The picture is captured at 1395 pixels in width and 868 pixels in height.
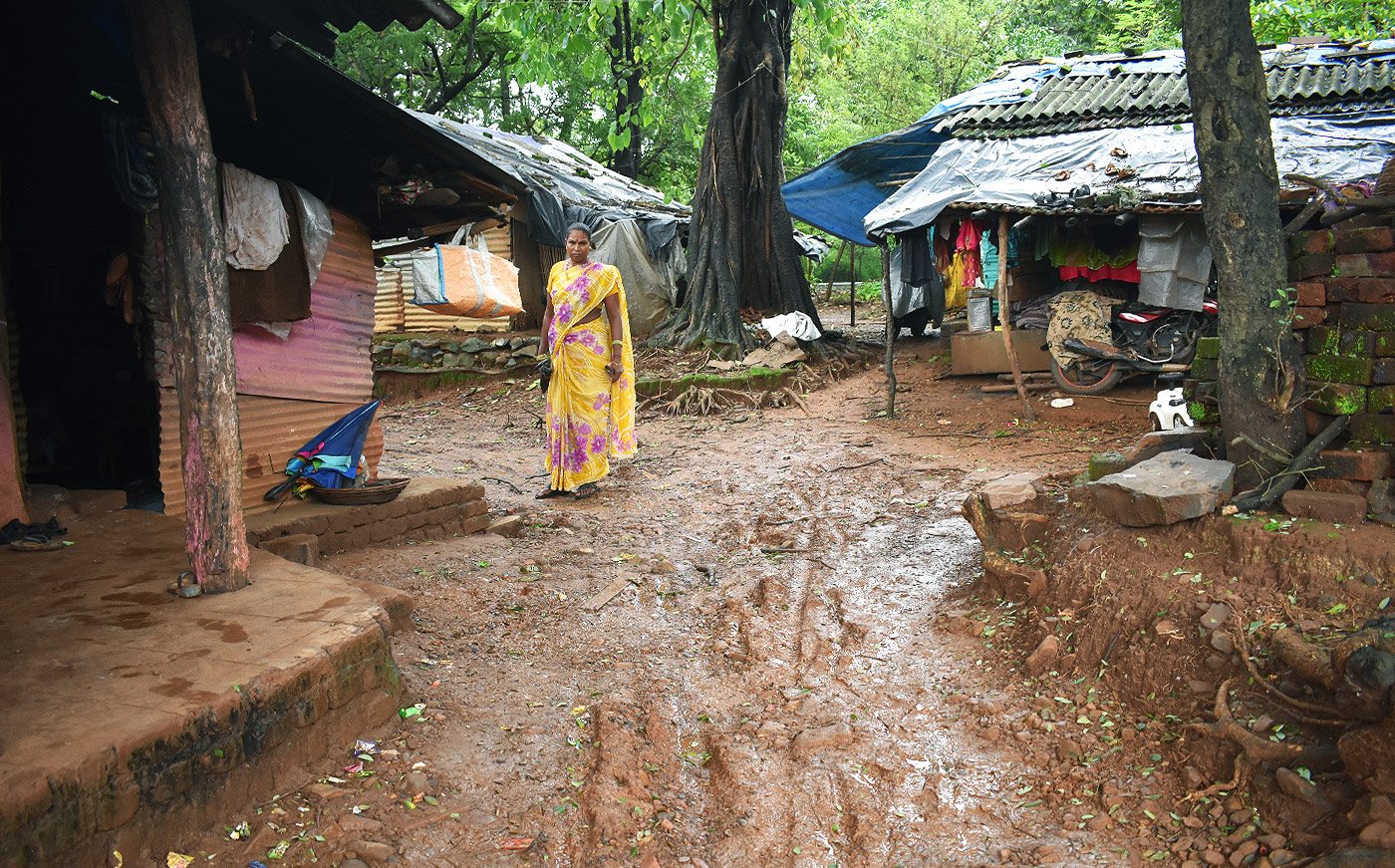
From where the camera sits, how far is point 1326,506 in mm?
3572

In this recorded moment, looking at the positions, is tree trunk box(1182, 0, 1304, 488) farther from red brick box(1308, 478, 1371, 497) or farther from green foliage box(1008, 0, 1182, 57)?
green foliage box(1008, 0, 1182, 57)

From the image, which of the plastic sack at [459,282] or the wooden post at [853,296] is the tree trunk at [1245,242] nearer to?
the plastic sack at [459,282]

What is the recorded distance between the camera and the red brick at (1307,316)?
12.7 feet

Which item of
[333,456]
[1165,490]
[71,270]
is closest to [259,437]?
[333,456]

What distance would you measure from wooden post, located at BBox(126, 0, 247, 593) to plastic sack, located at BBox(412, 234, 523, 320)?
3.40m

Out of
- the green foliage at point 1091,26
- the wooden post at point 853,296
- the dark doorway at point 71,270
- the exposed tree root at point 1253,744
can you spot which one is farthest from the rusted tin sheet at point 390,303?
the green foliage at point 1091,26

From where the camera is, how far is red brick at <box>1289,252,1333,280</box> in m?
3.85

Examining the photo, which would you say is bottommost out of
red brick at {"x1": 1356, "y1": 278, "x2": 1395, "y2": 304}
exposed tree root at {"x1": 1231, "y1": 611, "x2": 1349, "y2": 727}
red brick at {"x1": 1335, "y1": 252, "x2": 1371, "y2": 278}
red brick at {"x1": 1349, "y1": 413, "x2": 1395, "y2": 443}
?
exposed tree root at {"x1": 1231, "y1": 611, "x2": 1349, "y2": 727}

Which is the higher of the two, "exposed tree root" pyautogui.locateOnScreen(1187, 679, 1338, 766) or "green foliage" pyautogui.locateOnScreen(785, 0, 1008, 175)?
"green foliage" pyautogui.locateOnScreen(785, 0, 1008, 175)

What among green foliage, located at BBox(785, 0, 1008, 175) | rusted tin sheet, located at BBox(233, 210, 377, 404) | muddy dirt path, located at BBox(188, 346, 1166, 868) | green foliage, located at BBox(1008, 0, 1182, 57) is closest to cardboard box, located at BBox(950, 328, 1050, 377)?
muddy dirt path, located at BBox(188, 346, 1166, 868)

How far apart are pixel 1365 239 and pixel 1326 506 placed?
1.08 meters

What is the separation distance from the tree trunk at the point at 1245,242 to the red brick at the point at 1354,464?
154mm

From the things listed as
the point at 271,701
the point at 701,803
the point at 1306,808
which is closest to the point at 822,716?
the point at 701,803

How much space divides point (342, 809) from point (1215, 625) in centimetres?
304
